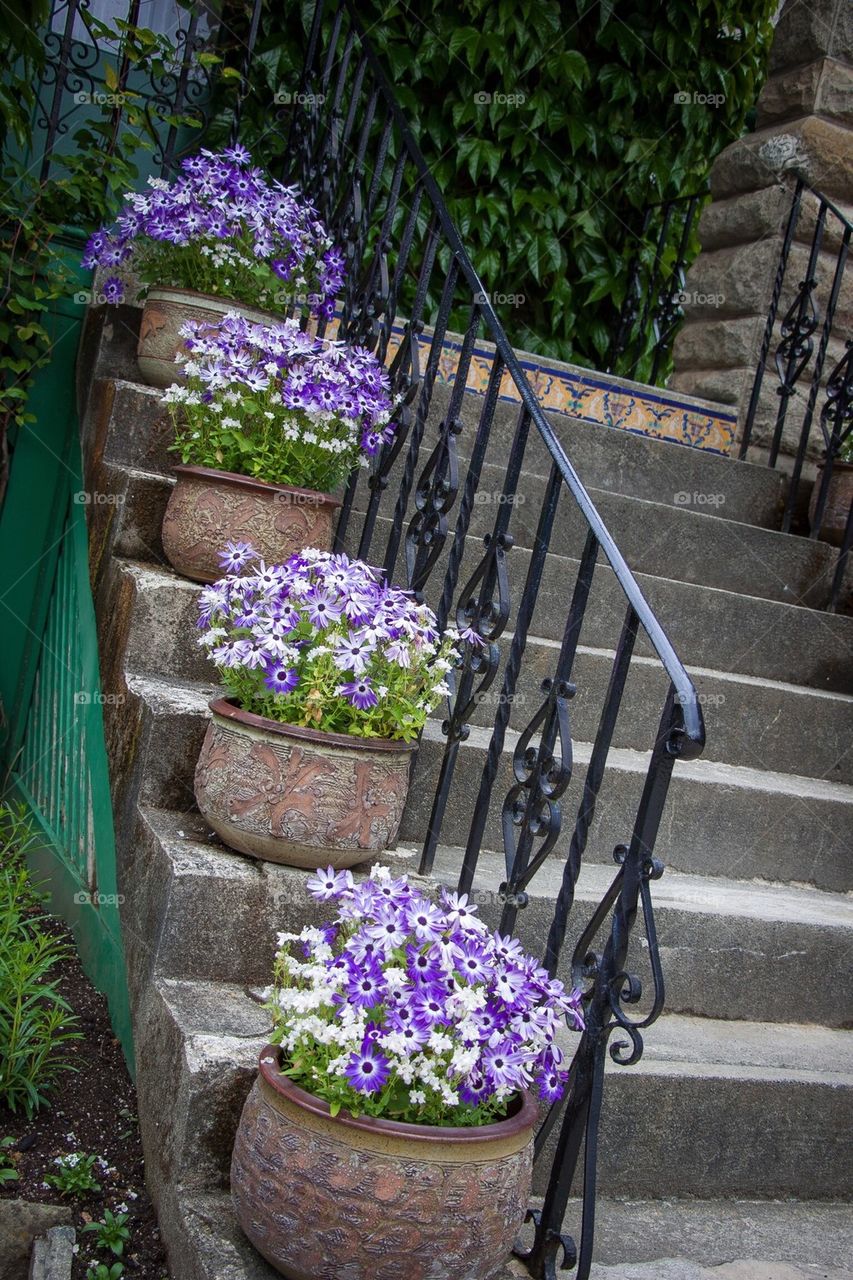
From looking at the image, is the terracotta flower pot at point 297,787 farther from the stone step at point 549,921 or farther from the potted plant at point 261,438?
the potted plant at point 261,438

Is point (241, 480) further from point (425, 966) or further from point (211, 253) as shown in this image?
point (425, 966)

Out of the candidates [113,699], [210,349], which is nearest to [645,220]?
[210,349]

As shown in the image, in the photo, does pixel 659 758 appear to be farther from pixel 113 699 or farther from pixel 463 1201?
pixel 113 699

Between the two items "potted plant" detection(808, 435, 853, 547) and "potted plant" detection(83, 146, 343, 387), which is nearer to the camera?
"potted plant" detection(83, 146, 343, 387)

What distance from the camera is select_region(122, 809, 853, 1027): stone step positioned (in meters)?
2.19

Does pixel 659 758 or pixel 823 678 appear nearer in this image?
pixel 659 758

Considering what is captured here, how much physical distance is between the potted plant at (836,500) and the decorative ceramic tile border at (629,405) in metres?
0.67

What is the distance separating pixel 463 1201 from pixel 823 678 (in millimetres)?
2634

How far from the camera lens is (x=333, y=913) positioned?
7.38ft

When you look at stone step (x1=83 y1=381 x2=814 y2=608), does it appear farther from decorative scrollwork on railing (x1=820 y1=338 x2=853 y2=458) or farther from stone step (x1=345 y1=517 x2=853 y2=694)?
decorative scrollwork on railing (x1=820 y1=338 x2=853 y2=458)

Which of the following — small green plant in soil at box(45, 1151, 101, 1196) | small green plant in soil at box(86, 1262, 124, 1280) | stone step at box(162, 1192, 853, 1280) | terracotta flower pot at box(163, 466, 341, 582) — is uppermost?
terracotta flower pot at box(163, 466, 341, 582)

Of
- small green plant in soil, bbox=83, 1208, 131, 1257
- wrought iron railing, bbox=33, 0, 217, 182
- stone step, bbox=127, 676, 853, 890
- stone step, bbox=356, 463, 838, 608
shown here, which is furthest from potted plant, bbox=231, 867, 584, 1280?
wrought iron railing, bbox=33, 0, 217, 182

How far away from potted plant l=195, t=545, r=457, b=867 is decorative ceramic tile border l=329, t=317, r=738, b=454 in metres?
2.89

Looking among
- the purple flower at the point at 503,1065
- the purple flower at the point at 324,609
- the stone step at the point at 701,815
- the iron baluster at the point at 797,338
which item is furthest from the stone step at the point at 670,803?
the iron baluster at the point at 797,338
